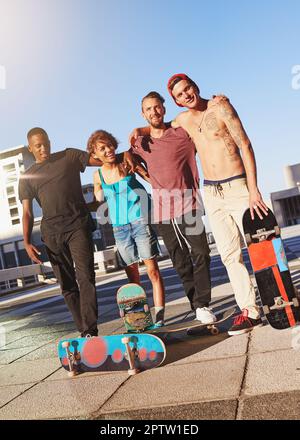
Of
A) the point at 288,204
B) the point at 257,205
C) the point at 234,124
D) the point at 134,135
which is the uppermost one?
the point at 134,135


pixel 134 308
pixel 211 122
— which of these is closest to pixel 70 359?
pixel 134 308

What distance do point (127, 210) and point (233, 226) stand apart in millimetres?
1052

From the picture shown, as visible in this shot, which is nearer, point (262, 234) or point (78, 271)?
point (262, 234)

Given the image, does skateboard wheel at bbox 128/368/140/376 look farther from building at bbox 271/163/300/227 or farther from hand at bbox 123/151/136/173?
building at bbox 271/163/300/227

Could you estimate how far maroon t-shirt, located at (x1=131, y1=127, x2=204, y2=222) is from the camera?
401cm

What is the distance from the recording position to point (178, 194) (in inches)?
158

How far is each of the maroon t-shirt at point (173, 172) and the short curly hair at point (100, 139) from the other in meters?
0.29

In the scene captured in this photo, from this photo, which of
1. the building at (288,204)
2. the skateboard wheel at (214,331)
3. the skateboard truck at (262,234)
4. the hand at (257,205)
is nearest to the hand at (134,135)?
Result: the hand at (257,205)

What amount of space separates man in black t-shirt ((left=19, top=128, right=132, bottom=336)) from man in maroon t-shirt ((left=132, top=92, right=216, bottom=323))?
68 centimetres

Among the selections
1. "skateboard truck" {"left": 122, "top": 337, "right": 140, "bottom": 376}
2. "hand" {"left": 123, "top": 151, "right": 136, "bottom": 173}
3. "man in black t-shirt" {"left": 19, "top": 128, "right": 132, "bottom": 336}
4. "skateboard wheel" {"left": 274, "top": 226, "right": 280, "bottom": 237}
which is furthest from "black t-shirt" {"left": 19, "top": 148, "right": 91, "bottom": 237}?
"skateboard wheel" {"left": 274, "top": 226, "right": 280, "bottom": 237}

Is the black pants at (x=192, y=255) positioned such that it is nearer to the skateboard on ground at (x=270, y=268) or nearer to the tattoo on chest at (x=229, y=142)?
the skateboard on ground at (x=270, y=268)

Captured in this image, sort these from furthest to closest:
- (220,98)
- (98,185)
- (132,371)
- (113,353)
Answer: (98,185) < (220,98) < (113,353) < (132,371)

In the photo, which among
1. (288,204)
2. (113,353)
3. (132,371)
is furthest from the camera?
(288,204)

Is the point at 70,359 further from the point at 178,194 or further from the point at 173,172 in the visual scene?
the point at 173,172
